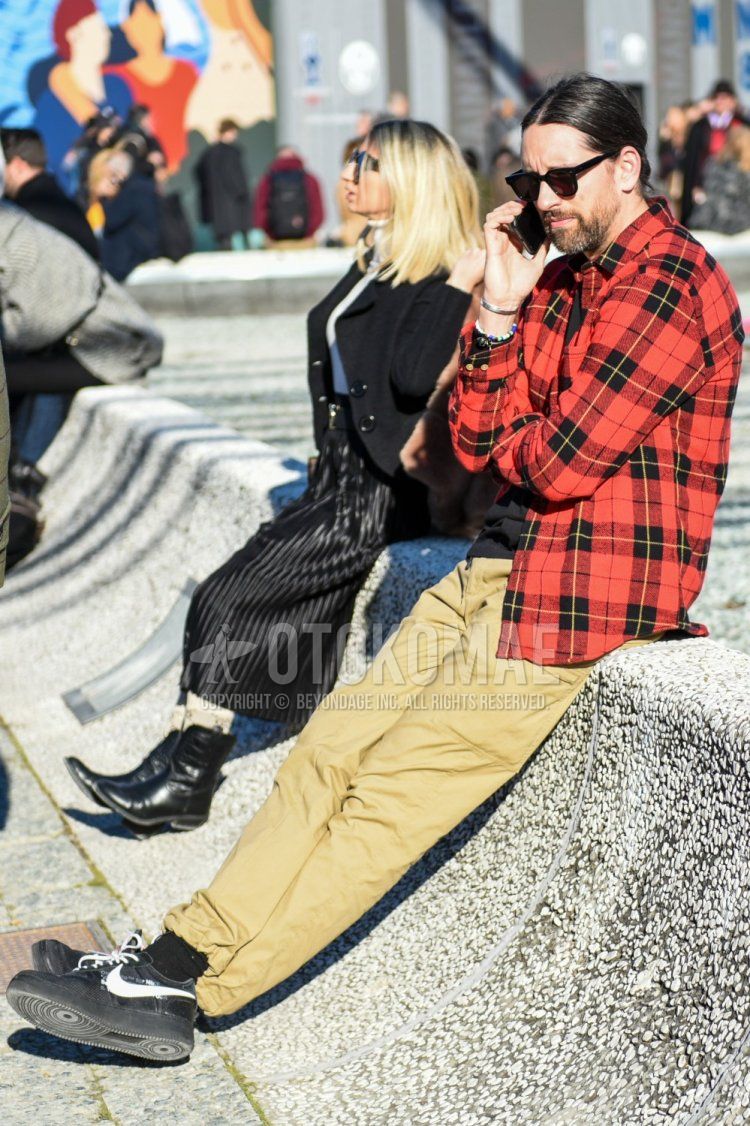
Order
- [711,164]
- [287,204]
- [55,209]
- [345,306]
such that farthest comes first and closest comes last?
1. [287,204]
2. [711,164]
3. [55,209]
4. [345,306]

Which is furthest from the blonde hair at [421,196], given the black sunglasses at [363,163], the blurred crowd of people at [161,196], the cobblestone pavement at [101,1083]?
the blurred crowd of people at [161,196]

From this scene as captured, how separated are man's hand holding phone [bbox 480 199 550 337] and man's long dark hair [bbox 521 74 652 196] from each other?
229mm

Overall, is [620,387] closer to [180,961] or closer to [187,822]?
[180,961]

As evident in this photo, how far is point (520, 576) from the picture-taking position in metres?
3.04

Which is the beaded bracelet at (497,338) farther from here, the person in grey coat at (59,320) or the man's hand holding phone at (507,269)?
the person in grey coat at (59,320)

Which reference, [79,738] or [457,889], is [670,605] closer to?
[457,889]

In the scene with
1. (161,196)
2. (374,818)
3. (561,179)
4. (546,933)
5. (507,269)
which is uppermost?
(561,179)

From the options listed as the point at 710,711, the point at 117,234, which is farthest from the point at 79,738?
the point at 117,234

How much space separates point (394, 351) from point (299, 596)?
646 mm

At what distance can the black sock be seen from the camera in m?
3.13

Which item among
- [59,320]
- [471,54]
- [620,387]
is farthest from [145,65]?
[620,387]

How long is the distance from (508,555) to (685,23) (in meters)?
23.7

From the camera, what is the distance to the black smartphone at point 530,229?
3.13 m

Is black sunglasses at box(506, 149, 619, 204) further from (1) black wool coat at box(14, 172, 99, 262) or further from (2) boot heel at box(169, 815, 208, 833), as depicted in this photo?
(1) black wool coat at box(14, 172, 99, 262)
